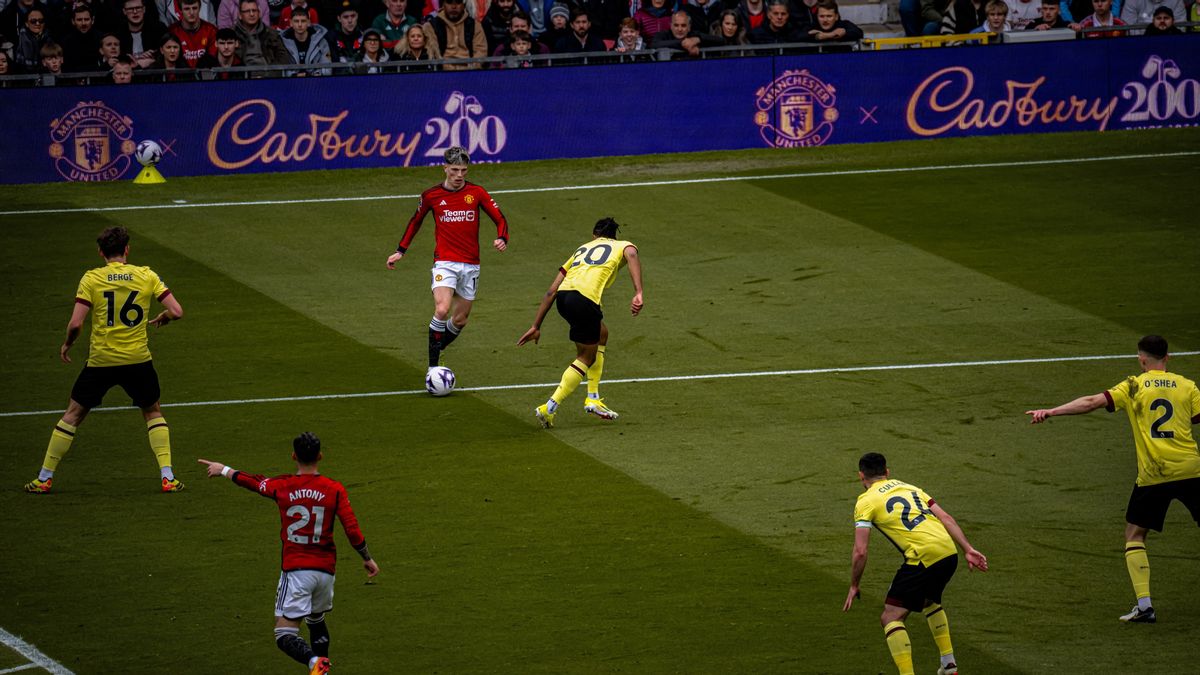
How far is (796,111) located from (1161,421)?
1798 centimetres

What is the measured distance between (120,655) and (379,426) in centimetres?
591

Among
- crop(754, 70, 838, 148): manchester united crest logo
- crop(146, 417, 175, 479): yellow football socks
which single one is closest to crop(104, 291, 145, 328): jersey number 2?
crop(146, 417, 175, 479): yellow football socks

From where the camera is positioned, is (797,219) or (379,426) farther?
(797,219)

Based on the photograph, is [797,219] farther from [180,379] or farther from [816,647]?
[816,647]

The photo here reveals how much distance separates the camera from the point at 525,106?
29219mm

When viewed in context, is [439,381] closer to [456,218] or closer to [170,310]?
[456,218]

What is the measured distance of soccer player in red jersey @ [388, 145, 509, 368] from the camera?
18.9m

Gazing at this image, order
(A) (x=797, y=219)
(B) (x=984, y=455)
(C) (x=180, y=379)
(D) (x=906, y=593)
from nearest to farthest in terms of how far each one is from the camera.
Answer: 1. (D) (x=906, y=593)
2. (B) (x=984, y=455)
3. (C) (x=180, y=379)
4. (A) (x=797, y=219)

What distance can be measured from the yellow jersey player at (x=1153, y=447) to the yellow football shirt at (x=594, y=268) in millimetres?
5956

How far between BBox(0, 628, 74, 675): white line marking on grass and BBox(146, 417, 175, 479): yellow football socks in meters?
3.12

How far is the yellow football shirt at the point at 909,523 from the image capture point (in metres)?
11.5

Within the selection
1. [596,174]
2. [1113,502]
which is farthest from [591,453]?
[596,174]

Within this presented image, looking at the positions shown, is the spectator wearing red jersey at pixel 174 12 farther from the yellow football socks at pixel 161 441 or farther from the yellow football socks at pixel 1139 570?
the yellow football socks at pixel 1139 570

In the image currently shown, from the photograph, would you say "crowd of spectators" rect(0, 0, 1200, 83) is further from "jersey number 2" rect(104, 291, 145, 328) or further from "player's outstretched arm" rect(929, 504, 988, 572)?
"player's outstretched arm" rect(929, 504, 988, 572)
